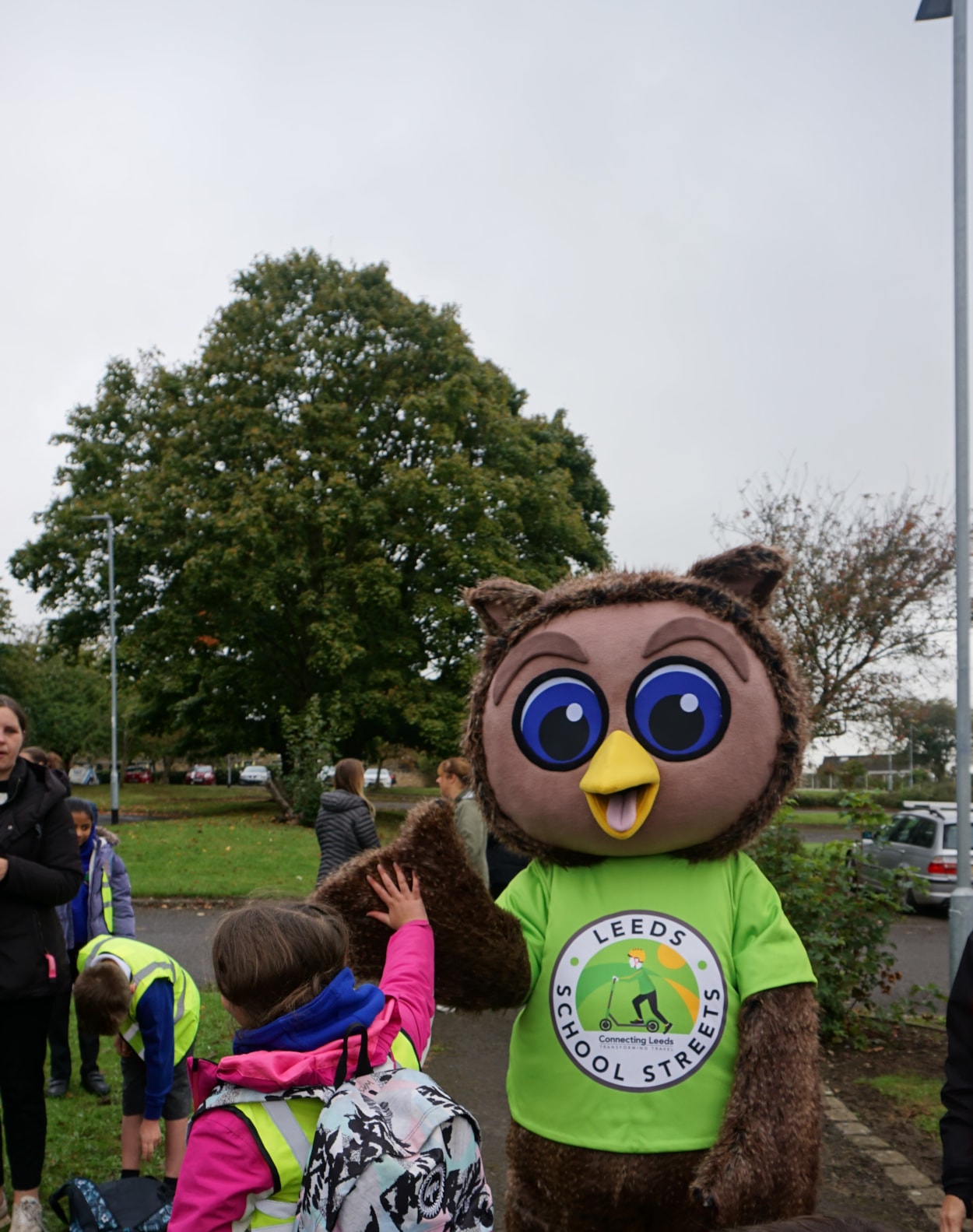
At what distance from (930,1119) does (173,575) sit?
22372 mm

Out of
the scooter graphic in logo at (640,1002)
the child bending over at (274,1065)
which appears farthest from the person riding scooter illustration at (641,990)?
the child bending over at (274,1065)

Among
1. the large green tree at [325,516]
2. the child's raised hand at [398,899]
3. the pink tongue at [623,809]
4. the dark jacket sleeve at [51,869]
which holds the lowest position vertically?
the dark jacket sleeve at [51,869]

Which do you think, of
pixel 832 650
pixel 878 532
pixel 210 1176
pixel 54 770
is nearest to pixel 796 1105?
pixel 210 1176

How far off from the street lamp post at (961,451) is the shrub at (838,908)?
0.60 m

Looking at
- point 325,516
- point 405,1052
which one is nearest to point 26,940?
point 405,1052

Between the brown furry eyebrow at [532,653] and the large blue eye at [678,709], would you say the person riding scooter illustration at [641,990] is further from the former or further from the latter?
the brown furry eyebrow at [532,653]

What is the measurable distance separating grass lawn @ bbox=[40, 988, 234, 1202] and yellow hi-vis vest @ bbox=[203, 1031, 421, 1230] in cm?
207

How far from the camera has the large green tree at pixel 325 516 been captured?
22.7 metres

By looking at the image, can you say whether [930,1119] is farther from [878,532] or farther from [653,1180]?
[878,532]

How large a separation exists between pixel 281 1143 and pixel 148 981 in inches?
83.5

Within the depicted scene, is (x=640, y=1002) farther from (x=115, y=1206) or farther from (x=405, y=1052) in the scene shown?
(x=115, y=1206)

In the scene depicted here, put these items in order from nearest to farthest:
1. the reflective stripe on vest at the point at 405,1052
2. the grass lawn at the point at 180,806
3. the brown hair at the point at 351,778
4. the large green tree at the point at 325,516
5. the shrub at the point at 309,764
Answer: the reflective stripe on vest at the point at 405,1052, the brown hair at the point at 351,778, the shrub at the point at 309,764, the large green tree at the point at 325,516, the grass lawn at the point at 180,806

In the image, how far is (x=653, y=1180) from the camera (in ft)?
8.61

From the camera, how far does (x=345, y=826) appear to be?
23.5ft
